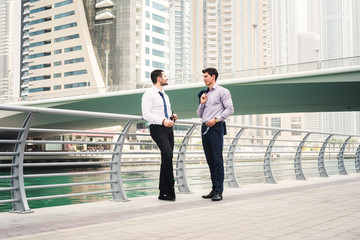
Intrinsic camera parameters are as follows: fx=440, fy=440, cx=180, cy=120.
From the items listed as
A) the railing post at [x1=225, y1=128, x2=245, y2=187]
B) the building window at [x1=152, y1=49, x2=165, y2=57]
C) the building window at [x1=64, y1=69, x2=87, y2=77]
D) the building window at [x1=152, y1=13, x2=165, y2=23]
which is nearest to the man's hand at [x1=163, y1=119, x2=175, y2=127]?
the railing post at [x1=225, y1=128, x2=245, y2=187]

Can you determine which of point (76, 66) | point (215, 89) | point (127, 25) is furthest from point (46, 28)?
point (215, 89)

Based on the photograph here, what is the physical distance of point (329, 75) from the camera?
2527cm

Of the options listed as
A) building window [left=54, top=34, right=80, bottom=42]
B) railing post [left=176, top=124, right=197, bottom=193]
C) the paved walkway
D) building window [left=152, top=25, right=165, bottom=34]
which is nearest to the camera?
the paved walkway

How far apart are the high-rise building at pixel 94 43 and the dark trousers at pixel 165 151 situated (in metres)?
85.8

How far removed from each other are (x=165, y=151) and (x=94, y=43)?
97.4m

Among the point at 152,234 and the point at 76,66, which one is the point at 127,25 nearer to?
the point at 76,66

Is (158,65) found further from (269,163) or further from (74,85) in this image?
(269,163)

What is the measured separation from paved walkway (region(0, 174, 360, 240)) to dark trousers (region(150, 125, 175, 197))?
0.85ft

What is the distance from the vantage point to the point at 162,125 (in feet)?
19.5

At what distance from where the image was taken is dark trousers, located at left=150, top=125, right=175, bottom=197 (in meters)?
5.92

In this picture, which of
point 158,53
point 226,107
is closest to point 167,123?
point 226,107

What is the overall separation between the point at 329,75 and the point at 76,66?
79.0m

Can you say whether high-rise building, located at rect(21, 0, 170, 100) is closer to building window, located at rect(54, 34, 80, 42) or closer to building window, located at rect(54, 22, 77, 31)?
building window, located at rect(54, 34, 80, 42)

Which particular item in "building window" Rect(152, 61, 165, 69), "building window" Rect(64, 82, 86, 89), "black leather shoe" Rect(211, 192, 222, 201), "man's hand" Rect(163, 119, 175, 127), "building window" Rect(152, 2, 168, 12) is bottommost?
"black leather shoe" Rect(211, 192, 222, 201)
